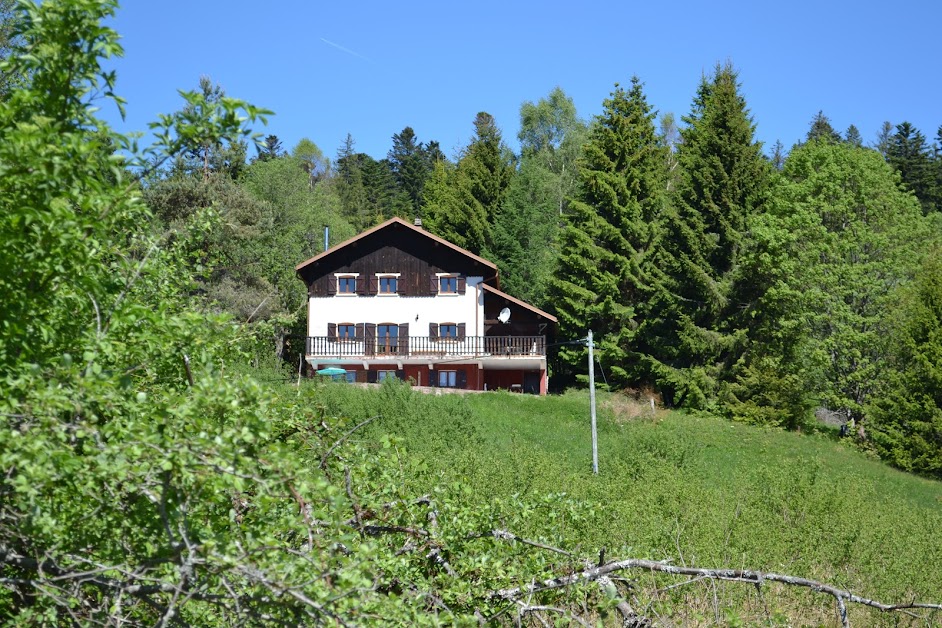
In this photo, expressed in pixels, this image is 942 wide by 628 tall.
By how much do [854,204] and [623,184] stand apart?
9.10 m

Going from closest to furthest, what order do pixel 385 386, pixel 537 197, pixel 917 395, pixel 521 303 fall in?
pixel 385 386, pixel 917 395, pixel 521 303, pixel 537 197

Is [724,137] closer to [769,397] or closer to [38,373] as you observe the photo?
[769,397]

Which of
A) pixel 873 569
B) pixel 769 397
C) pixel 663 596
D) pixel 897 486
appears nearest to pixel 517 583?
pixel 663 596

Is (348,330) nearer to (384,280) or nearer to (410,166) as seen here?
(384,280)

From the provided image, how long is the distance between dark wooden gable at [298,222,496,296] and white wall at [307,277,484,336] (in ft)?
1.37

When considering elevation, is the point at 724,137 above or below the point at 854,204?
above

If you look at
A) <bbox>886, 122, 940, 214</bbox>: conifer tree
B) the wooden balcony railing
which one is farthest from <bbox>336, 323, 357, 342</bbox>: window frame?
<bbox>886, 122, 940, 214</bbox>: conifer tree

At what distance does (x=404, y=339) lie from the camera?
3894 cm

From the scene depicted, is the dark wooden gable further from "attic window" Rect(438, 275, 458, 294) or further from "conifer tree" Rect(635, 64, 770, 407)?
"conifer tree" Rect(635, 64, 770, 407)

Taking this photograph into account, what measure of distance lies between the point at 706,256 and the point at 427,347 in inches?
453

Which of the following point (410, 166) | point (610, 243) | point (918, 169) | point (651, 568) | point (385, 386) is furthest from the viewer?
point (410, 166)

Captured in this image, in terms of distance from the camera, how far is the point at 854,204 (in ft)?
128

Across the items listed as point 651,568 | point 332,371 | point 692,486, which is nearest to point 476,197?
point 332,371

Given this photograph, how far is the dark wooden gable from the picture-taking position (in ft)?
129
